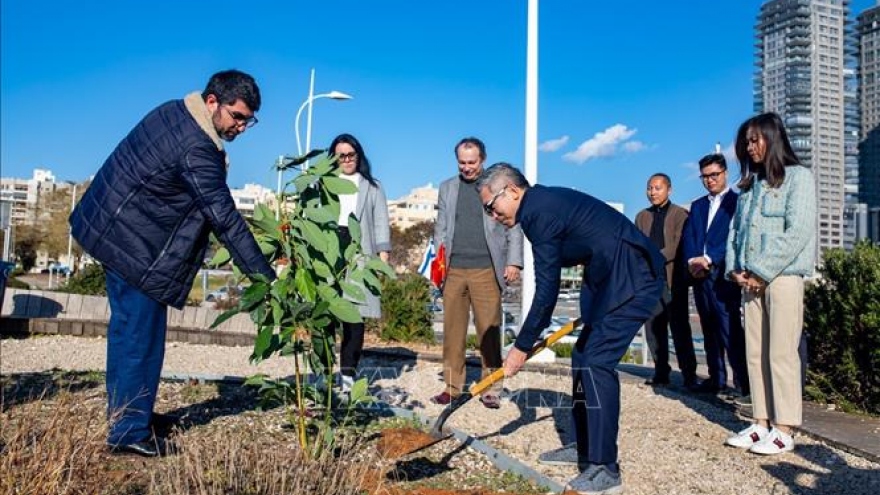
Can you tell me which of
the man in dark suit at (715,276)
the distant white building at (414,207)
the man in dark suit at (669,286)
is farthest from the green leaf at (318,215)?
the distant white building at (414,207)

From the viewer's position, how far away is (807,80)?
214 feet

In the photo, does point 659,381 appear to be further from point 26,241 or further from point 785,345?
point 26,241

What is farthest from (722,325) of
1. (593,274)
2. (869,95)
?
(869,95)

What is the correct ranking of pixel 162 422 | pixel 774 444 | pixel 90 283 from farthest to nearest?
pixel 90 283 < pixel 774 444 < pixel 162 422

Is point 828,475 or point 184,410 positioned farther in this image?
point 184,410

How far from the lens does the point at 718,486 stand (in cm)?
362

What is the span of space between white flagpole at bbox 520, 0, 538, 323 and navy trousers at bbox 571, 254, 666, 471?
4568 millimetres

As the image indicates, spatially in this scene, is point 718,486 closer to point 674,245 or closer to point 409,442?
point 409,442

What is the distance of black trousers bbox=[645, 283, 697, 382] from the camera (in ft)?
21.1

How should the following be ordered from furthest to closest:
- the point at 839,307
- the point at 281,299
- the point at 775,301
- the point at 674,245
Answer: the point at 674,245
the point at 839,307
the point at 775,301
the point at 281,299

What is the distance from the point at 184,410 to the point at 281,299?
6.31 ft

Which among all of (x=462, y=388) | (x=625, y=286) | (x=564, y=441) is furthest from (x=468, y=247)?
(x=625, y=286)

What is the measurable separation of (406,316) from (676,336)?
4438 mm

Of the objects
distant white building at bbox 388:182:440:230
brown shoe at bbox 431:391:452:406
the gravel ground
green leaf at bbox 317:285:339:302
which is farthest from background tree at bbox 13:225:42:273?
distant white building at bbox 388:182:440:230
